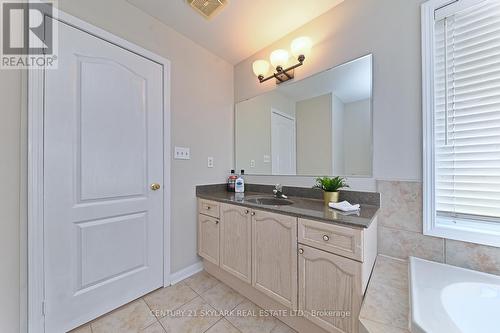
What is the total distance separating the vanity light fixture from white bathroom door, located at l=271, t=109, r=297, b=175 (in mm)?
339

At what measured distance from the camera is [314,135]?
1.62 m

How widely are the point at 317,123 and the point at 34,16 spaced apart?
1.98m

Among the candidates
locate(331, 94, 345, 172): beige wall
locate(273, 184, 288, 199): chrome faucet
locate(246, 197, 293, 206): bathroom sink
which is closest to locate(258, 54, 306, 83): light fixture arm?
locate(331, 94, 345, 172): beige wall

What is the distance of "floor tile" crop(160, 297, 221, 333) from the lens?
1.19m

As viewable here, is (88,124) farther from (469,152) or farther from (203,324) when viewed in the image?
(469,152)

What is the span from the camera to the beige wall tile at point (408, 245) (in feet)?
3.44

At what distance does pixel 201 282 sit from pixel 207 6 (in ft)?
7.58

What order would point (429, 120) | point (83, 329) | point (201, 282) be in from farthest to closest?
point (201, 282)
point (83, 329)
point (429, 120)

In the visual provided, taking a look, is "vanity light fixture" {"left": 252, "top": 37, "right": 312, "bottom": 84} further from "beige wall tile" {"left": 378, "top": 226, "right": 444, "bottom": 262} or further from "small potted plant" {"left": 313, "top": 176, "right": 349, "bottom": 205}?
"beige wall tile" {"left": 378, "top": 226, "right": 444, "bottom": 262}

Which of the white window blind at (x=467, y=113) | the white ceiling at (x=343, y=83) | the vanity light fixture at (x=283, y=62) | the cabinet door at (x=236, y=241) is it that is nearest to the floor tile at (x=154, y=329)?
the cabinet door at (x=236, y=241)

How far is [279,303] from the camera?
4.15ft

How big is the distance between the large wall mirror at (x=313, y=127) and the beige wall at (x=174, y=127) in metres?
0.34

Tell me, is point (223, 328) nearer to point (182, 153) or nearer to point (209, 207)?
point (209, 207)

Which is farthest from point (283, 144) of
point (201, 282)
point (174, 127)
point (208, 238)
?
point (201, 282)
